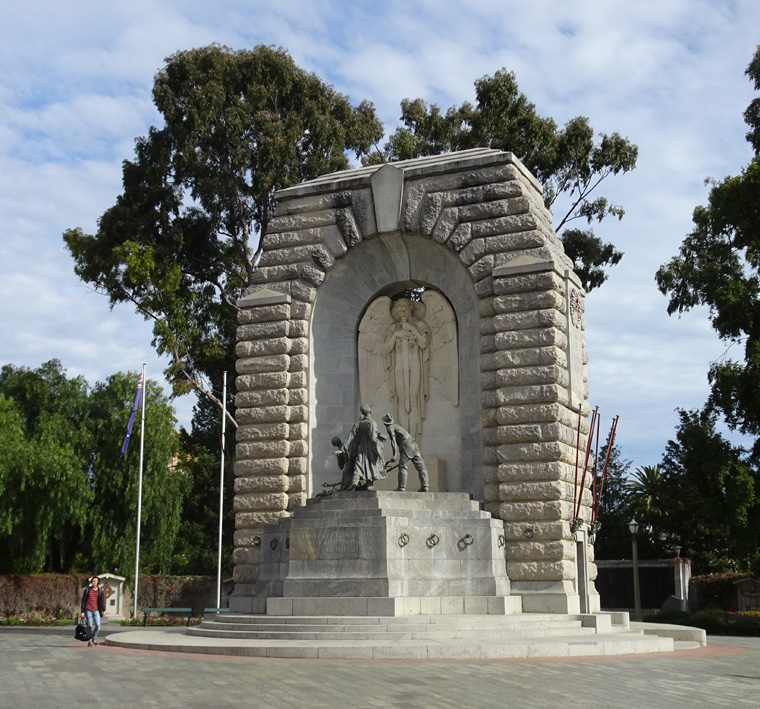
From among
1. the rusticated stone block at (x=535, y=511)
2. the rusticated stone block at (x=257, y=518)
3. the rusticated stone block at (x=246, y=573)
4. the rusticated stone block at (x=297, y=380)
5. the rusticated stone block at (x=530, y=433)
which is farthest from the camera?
the rusticated stone block at (x=297, y=380)

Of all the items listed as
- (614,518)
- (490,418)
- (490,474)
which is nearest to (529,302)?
(490,418)

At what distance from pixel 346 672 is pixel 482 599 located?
5.50 m

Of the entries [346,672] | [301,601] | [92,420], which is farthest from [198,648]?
[92,420]

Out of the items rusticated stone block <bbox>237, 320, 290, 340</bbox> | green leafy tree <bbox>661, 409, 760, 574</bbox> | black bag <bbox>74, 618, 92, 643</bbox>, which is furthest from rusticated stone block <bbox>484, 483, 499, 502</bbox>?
green leafy tree <bbox>661, 409, 760, 574</bbox>

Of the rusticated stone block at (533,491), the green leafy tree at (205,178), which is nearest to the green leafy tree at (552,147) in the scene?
the green leafy tree at (205,178)

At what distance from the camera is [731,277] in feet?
96.3

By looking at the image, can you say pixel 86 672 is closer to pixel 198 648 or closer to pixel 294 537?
pixel 198 648

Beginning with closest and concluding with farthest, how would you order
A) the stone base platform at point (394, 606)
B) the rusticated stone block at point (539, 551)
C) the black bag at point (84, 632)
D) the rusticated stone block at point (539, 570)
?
1. the stone base platform at point (394, 606)
2. the black bag at point (84, 632)
3. the rusticated stone block at point (539, 570)
4. the rusticated stone block at point (539, 551)

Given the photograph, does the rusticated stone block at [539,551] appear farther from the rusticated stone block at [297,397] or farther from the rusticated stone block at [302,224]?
the rusticated stone block at [302,224]

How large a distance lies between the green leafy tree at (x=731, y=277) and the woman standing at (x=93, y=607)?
18549 millimetres

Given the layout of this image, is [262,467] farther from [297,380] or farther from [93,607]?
[93,607]

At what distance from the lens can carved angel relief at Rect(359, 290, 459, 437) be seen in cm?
2102

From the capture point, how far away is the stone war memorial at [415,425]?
16531 millimetres

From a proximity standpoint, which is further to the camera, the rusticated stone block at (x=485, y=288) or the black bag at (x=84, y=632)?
the rusticated stone block at (x=485, y=288)
